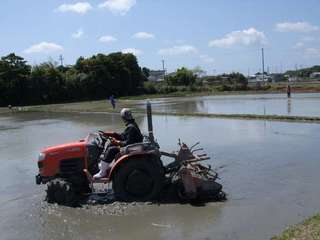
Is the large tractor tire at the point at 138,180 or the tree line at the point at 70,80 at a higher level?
the tree line at the point at 70,80

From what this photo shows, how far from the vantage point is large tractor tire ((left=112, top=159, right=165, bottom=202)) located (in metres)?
9.71

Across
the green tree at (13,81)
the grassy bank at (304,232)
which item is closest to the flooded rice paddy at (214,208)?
the grassy bank at (304,232)

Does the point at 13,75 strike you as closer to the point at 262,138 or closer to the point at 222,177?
the point at 262,138

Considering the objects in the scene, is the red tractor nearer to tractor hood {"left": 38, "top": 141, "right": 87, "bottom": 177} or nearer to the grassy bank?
tractor hood {"left": 38, "top": 141, "right": 87, "bottom": 177}

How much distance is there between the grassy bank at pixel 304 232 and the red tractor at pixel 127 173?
8.46 ft

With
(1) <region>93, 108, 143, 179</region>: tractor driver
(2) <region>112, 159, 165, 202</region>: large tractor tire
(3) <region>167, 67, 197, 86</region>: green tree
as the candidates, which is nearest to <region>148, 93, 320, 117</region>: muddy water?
(2) <region>112, 159, 165, 202</region>: large tractor tire

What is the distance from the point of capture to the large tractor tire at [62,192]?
32.3 feet

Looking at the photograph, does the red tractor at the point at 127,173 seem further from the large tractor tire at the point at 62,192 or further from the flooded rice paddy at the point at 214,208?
the flooded rice paddy at the point at 214,208

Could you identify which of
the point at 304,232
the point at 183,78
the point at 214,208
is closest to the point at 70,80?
the point at 183,78

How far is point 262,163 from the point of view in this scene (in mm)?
13344

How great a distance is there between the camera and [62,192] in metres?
9.85

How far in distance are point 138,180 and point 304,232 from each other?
150 inches

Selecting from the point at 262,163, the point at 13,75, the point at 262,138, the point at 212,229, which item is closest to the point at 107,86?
the point at 13,75

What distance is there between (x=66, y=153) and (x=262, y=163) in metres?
5.69
